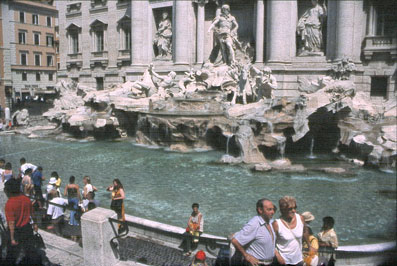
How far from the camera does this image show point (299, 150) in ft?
46.1

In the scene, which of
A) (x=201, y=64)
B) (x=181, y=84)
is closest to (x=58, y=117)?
(x=181, y=84)

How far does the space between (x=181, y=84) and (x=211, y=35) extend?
4.92 meters

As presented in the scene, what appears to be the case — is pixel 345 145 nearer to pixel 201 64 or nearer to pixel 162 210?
pixel 162 210

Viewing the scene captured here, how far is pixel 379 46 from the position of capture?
17641 mm

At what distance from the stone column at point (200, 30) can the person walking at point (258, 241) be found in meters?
19.0

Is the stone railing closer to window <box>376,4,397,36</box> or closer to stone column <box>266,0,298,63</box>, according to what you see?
stone column <box>266,0,298,63</box>

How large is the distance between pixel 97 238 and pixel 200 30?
61.8 feet

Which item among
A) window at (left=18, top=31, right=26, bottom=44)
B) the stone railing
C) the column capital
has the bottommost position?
the stone railing

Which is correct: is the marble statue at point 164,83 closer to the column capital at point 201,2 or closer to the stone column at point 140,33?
the stone column at point 140,33

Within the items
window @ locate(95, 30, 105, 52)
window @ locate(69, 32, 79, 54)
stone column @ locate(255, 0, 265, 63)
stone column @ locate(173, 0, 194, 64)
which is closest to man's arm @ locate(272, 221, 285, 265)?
stone column @ locate(255, 0, 265, 63)

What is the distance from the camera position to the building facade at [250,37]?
Answer: 17812 millimetres

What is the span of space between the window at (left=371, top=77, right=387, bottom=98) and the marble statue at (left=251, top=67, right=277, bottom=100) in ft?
20.5

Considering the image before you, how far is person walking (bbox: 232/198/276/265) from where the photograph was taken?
379 centimetres

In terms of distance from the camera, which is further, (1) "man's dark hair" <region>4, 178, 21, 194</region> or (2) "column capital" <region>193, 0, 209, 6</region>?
(2) "column capital" <region>193, 0, 209, 6</region>
